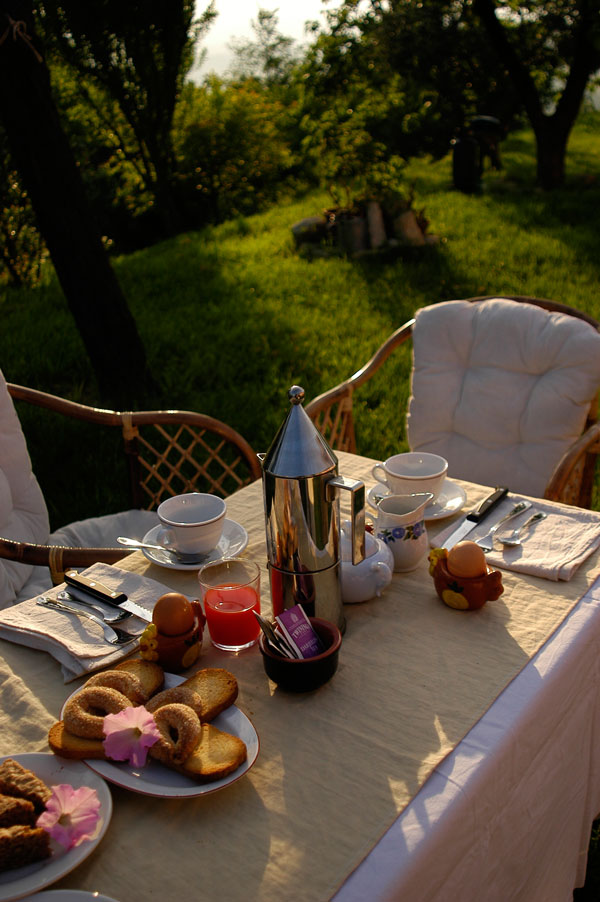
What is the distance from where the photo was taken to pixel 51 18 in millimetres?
7109

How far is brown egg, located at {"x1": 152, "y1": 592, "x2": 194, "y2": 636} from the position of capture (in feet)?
3.70

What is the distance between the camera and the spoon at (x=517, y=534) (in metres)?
1.40

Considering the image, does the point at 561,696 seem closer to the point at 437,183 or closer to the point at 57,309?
the point at 57,309

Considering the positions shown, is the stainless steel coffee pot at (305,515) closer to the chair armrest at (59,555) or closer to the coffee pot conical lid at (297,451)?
the coffee pot conical lid at (297,451)

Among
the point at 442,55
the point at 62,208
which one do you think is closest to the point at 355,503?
the point at 62,208

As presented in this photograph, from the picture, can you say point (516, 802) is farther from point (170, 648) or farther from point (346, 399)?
point (346, 399)

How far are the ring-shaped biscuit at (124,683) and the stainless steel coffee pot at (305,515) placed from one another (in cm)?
25

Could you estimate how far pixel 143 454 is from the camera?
11.6 ft

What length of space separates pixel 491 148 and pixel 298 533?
32.9ft

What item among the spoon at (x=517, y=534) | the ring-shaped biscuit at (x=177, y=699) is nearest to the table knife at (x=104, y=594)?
the ring-shaped biscuit at (x=177, y=699)

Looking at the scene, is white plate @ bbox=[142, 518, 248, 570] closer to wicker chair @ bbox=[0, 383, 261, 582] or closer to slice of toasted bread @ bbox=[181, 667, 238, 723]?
wicker chair @ bbox=[0, 383, 261, 582]

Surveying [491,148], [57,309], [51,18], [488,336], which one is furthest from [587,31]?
[488,336]

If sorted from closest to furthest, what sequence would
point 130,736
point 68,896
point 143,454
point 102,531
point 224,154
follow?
point 68,896 → point 130,736 → point 102,531 → point 143,454 → point 224,154

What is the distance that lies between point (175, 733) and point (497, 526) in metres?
0.77
